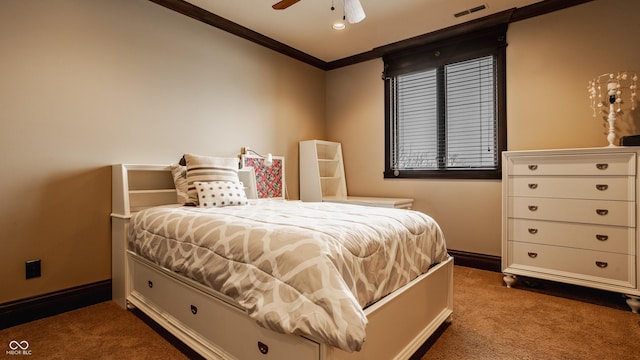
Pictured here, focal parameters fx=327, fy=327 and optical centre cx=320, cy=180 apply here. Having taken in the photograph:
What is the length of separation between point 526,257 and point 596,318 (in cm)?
62

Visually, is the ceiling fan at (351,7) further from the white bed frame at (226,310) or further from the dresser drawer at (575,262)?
the dresser drawer at (575,262)

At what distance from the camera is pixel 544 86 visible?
119 inches

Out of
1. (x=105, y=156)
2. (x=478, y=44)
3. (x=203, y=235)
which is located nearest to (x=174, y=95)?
(x=105, y=156)

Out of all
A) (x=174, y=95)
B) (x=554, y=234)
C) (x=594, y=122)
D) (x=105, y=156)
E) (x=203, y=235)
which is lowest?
(x=554, y=234)

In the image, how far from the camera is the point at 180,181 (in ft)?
8.88

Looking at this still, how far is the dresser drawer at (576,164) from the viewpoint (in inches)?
91.5

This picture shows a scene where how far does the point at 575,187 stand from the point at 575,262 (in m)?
0.58

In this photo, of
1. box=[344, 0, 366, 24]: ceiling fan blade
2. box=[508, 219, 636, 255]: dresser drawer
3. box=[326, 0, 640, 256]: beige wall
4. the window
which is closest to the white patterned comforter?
box=[508, 219, 636, 255]: dresser drawer

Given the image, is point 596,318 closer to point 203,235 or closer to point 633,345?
point 633,345

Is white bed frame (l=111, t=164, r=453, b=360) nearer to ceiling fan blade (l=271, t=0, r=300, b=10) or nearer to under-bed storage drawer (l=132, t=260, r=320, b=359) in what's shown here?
under-bed storage drawer (l=132, t=260, r=320, b=359)

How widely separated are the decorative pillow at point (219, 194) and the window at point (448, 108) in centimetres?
204

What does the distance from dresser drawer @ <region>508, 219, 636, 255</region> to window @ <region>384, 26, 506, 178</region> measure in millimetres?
724

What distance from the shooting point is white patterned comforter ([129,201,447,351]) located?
1.14 meters

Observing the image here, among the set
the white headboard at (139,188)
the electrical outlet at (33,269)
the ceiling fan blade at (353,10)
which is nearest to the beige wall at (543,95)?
the ceiling fan blade at (353,10)
